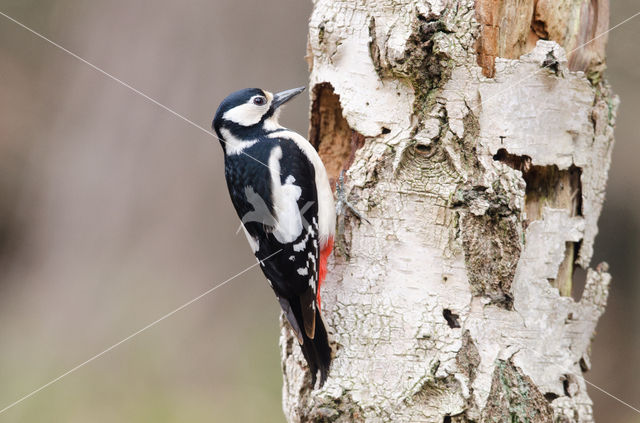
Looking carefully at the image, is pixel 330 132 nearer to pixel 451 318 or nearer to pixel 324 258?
pixel 324 258

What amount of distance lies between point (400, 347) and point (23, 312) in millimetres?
4629

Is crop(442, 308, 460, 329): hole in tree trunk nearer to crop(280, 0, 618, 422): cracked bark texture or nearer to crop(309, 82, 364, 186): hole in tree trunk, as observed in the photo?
crop(280, 0, 618, 422): cracked bark texture

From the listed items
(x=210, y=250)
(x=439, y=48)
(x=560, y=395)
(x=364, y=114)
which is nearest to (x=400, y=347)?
(x=560, y=395)

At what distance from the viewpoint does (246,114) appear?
3217 millimetres

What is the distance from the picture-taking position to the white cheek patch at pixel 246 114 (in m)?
3.17

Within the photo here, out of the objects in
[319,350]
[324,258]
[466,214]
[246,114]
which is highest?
[246,114]

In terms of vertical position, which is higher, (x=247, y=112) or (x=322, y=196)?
(x=247, y=112)

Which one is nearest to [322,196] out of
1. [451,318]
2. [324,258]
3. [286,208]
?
[286,208]

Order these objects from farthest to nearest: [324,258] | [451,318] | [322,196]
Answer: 1. [322,196]
2. [324,258]
3. [451,318]

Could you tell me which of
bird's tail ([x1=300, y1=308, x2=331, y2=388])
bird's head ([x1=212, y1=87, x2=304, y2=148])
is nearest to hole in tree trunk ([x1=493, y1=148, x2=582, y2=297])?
bird's tail ([x1=300, y1=308, x2=331, y2=388])

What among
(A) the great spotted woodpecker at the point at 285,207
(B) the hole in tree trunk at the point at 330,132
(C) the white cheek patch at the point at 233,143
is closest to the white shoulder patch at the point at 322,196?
(A) the great spotted woodpecker at the point at 285,207

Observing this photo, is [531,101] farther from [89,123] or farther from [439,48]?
[89,123]

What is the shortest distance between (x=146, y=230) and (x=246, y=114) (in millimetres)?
2743

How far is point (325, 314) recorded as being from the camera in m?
2.71
